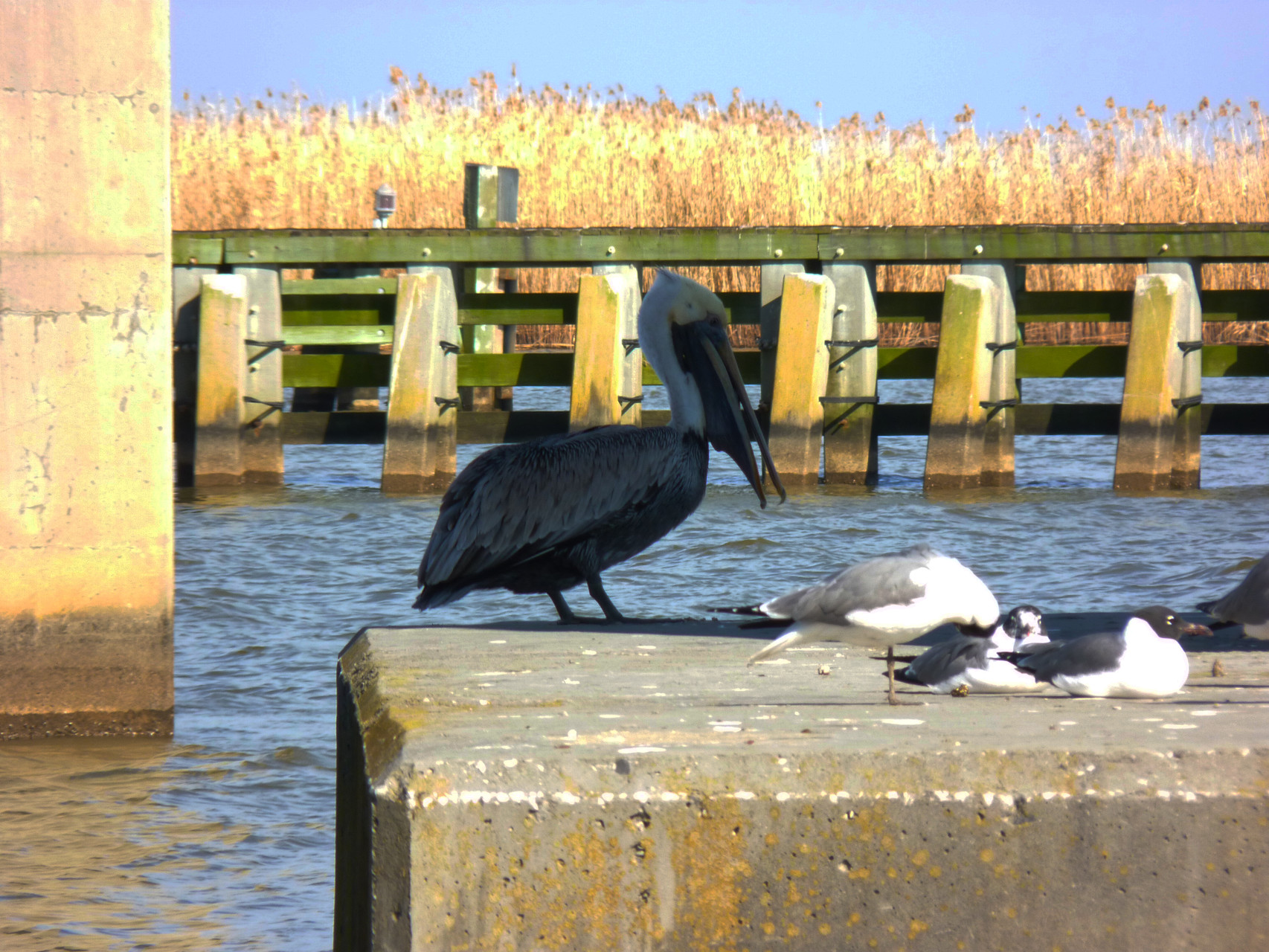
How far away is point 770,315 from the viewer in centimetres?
960

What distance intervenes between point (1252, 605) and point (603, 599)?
1.76 m

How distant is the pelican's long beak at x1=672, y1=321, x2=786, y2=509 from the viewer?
481 cm

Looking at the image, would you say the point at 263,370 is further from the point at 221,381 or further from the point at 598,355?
the point at 598,355

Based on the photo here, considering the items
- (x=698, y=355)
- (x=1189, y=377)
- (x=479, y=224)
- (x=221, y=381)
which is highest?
(x=479, y=224)

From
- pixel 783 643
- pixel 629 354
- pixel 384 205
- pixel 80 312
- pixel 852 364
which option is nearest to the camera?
pixel 783 643

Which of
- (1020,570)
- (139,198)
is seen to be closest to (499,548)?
(139,198)

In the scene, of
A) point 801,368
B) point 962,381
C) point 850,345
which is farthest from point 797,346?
point 962,381

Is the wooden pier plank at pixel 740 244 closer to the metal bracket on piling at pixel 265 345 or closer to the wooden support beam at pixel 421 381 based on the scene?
the wooden support beam at pixel 421 381

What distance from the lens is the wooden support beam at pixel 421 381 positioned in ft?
30.6

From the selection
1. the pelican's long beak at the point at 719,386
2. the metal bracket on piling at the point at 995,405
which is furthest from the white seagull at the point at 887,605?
the metal bracket on piling at the point at 995,405

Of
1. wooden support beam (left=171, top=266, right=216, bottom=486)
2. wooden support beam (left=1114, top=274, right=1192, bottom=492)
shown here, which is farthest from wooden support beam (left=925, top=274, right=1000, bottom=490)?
wooden support beam (left=171, top=266, right=216, bottom=486)

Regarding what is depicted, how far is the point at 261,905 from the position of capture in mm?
3789

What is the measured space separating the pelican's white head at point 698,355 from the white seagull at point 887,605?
186cm

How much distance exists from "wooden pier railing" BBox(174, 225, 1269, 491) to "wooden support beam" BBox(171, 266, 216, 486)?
0.01 metres
